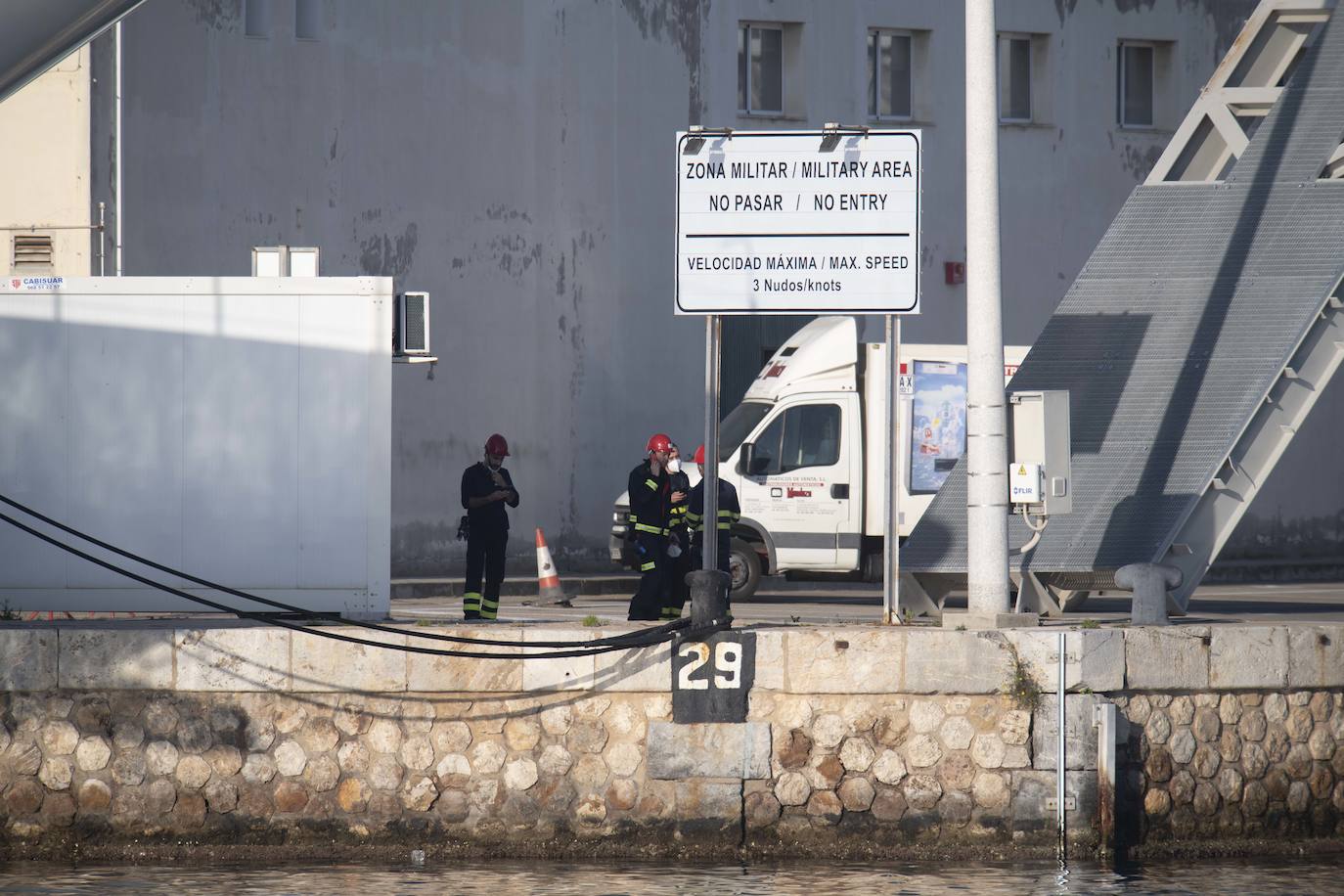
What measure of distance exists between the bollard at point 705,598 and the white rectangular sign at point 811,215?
1.93 metres

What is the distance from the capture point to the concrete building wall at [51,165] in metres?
20.9

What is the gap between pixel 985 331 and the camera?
40.0ft

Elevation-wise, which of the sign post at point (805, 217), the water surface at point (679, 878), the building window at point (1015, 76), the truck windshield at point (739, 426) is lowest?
the water surface at point (679, 878)

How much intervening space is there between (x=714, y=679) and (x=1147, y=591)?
301 centimetres

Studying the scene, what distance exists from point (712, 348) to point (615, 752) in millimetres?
2787

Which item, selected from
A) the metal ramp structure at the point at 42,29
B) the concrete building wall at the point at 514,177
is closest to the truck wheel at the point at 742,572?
the concrete building wall at the point at 514,177

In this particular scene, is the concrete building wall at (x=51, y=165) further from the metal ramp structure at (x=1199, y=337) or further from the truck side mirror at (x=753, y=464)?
the metal ramp structure at (x=1199, y=337)

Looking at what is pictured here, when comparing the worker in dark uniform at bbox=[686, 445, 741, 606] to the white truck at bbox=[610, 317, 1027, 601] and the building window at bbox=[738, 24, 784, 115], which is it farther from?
the building window at bbox=[738, 24, 784, 115]

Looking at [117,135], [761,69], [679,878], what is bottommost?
[679,878]

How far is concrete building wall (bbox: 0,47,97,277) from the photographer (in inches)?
822

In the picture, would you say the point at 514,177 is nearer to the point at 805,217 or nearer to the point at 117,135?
the point at 117,135

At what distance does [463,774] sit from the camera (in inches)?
453

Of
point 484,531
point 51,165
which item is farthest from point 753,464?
point 51,165

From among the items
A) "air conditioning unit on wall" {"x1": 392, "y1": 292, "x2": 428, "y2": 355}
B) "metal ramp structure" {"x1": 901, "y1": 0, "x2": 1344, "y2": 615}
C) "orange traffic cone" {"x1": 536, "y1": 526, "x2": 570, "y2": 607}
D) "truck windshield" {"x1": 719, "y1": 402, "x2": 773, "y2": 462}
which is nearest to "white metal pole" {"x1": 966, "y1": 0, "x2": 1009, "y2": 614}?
"metal ramp structure" {"x1": 901, "y1": 0, "x2": 1344, "y2": 615}
